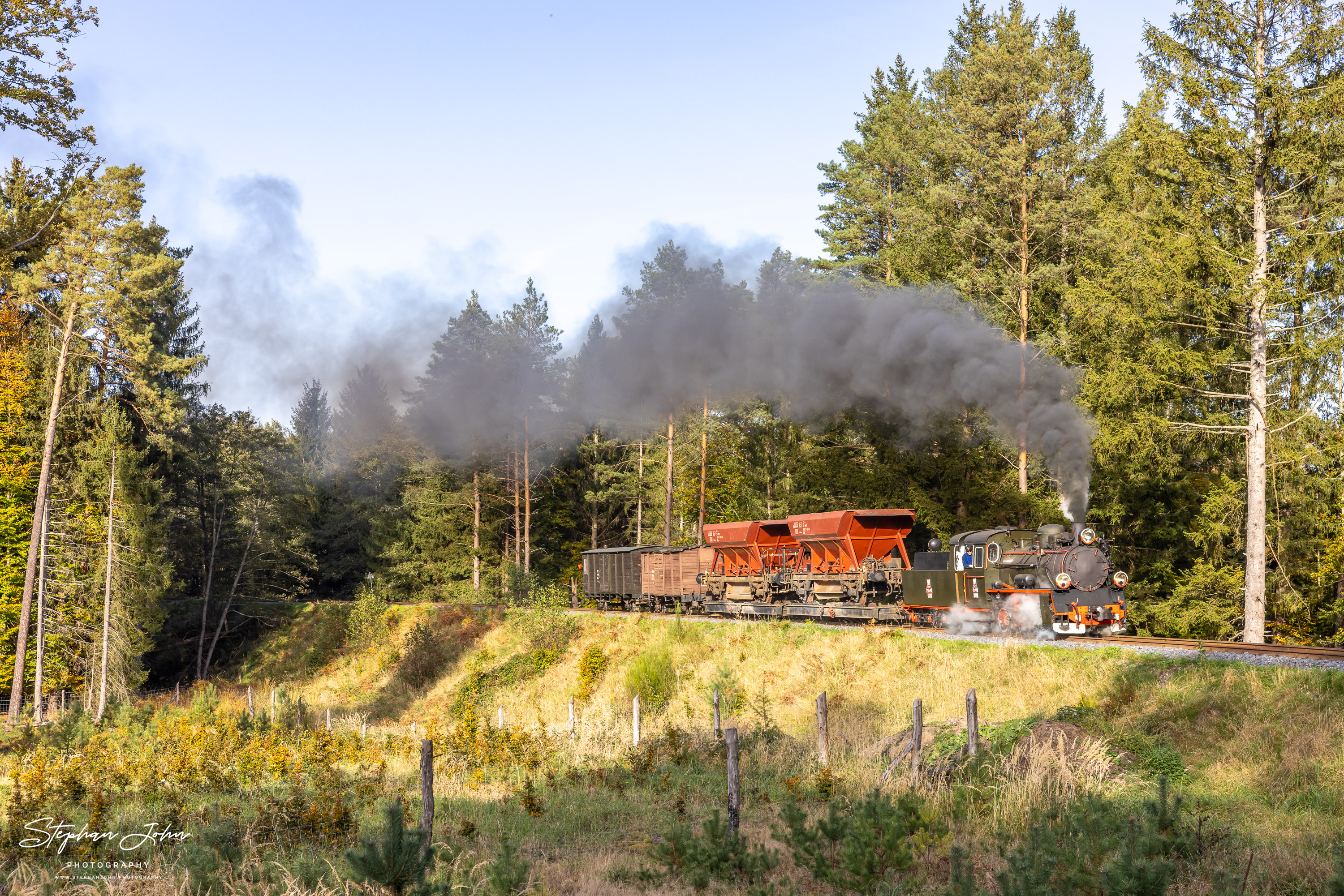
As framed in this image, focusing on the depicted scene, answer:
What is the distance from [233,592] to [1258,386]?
46086 millimetres

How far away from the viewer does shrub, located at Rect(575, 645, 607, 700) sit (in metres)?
27.6

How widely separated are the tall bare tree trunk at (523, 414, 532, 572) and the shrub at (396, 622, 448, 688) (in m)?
8.11

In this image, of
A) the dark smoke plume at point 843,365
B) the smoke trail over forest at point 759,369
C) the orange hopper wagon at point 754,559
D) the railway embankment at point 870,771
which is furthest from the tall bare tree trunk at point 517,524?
the railway embankment at point 870,771

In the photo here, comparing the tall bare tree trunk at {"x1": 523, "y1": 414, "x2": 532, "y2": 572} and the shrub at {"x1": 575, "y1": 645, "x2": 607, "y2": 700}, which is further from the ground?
the tall bare tree trunk at {"x1": 523, "y1": 414, "x2": 532, "y2": 572}

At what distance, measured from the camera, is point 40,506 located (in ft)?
98.9

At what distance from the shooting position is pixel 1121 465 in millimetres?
27312

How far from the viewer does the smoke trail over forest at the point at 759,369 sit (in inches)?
952

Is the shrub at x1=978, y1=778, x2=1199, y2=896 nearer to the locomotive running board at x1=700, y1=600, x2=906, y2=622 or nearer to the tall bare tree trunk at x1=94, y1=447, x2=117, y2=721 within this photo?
the locomotive running board at x1=700, y1=600, x2=906, y2=622

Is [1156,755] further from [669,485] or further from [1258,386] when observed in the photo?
[669,485]

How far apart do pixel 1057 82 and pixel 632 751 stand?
28.7m

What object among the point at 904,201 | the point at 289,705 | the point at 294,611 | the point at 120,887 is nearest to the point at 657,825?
the point at 120,887

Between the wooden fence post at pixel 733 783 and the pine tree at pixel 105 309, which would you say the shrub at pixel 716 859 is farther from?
the pine tree at pixel 105 309

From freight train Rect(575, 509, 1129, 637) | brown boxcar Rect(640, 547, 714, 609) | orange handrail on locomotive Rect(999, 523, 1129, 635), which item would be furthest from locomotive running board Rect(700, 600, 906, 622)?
orange handrail on locomotive Rect(999, 523, 1129, 635)

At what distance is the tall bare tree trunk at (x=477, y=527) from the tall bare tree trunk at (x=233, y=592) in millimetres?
11594
